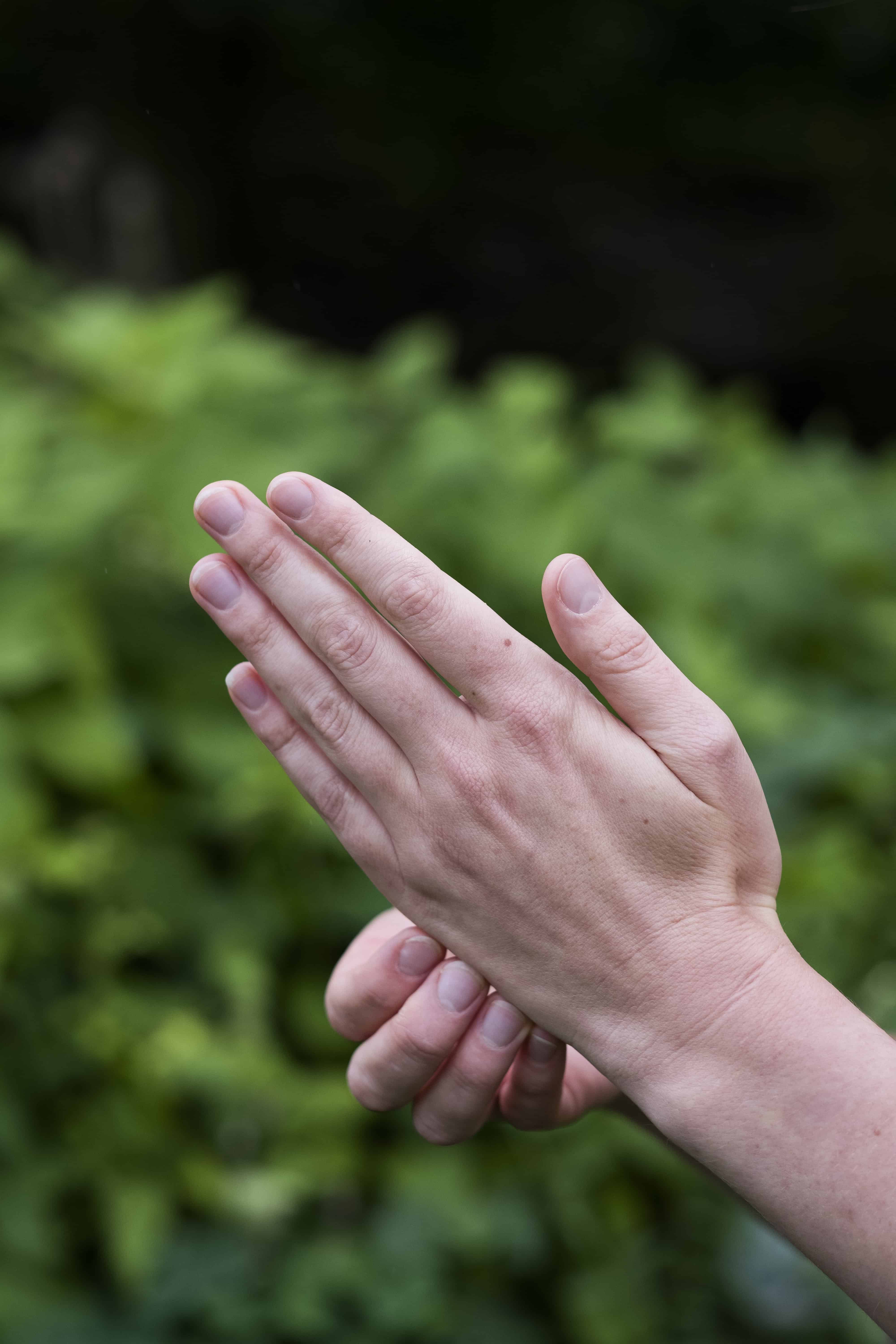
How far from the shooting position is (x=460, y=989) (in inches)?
33.6

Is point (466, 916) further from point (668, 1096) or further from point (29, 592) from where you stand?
point (29, 592)

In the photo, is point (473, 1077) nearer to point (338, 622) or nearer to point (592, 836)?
point (592, 836)

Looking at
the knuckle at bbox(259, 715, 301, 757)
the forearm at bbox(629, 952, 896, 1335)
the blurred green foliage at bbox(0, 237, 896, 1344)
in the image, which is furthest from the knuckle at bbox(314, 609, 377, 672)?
the blurred green foliage at bbox(0, 237, 896, 1344)

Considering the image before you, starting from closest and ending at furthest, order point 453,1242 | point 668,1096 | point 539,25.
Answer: point 668,1096
point 453,1242
point 539,25

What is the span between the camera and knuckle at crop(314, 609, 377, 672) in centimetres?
78

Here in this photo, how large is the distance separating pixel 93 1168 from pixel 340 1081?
40 centimetres

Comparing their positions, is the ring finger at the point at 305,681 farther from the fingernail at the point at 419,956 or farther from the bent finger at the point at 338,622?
the fingernail at the point at 419,956

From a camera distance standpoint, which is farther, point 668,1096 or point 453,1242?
point 453,1242

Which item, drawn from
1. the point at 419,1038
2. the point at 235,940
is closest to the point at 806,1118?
the point at 419,1038

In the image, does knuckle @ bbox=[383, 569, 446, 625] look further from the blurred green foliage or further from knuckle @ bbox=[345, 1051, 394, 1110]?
the blurred green foliage

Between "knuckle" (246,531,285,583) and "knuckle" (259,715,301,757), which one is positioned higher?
"knuckle" (246,531,285,583)

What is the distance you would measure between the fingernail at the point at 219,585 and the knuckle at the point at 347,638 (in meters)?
0.07

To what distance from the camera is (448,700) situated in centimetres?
78

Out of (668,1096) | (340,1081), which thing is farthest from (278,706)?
(340,1081)
